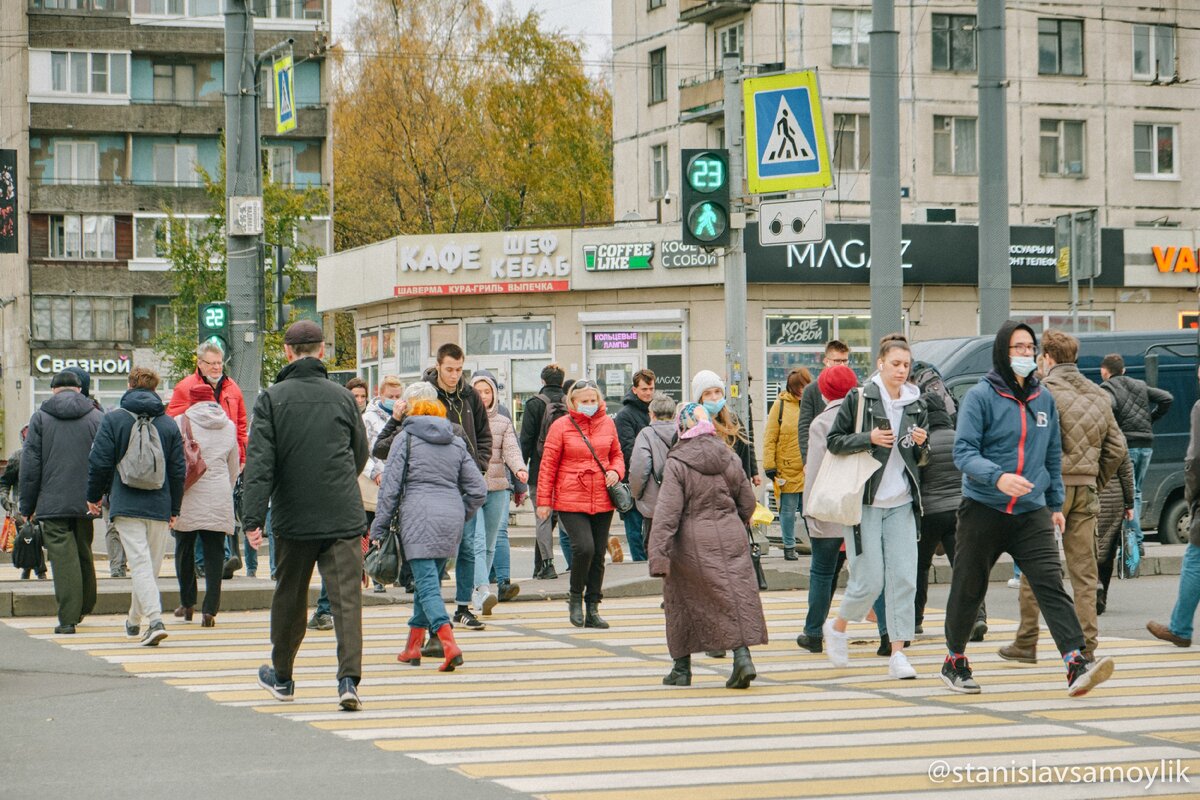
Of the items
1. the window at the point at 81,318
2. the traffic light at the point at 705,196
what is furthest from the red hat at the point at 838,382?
the window at the point at 81,318

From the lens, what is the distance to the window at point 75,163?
6706 centimetres

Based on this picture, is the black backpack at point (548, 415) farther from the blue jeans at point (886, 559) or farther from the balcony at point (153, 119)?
the balcony at point (153, 119)

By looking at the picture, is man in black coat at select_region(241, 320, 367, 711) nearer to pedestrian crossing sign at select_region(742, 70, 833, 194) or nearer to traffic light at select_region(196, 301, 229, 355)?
pedestrian crossing sign at select_region(742, 70, 833, 194)

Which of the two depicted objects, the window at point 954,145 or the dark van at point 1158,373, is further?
the window at point 954,145

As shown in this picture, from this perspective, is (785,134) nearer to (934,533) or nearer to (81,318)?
(934,533)

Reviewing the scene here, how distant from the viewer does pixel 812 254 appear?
3538cm

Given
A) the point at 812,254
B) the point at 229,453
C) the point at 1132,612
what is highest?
the point at 812,254

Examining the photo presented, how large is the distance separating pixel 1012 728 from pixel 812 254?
27108mm

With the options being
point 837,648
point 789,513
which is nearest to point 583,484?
point 837,648

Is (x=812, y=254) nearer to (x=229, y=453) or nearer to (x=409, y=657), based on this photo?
(x=229, y=453)

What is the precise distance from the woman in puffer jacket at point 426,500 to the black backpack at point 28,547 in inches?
273

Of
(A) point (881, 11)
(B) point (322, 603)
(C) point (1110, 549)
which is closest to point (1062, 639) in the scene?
(C) point (1110, 549)

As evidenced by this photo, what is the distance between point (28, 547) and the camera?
17469mm

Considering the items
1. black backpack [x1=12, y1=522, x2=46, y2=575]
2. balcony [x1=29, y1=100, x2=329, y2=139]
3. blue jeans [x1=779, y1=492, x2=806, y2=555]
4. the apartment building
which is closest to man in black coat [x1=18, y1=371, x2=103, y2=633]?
black backpack [x1=12, y1=522, x2=46, y2=575]
